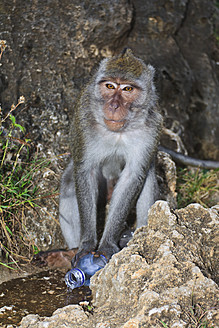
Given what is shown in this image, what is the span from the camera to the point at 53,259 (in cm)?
376

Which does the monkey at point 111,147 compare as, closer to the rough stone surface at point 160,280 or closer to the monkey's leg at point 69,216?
the monkey's leg at point 69,216

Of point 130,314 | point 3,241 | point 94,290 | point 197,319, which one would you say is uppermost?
point 197,319

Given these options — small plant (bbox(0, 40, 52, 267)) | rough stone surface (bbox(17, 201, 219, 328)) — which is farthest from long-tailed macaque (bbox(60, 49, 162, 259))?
rough stone surface (bbox(17, 201, 219, 328))

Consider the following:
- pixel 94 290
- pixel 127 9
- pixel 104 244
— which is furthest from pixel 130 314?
pixel 127 9

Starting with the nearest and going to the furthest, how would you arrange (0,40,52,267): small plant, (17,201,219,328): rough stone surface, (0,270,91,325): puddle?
(17,201,219,328): rough stone surface < (0,270,91,325): puddle < (0,40,52,267): small plant

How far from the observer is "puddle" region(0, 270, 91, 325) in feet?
9.48

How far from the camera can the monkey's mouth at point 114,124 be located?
3389 mm

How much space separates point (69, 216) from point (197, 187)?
1.99 meters

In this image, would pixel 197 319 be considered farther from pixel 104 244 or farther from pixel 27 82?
pixel 27 82

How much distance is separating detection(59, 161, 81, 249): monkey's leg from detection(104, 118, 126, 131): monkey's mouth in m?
0.91

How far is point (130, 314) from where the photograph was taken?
2424 millimetres

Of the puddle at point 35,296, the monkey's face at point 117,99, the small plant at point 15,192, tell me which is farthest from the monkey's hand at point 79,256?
the monkey's face at point 117,99

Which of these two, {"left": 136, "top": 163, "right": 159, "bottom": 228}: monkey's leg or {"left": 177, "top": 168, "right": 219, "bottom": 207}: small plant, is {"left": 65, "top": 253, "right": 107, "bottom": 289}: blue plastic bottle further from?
{"left": 177, "top": 168, "right": 219, "bottom": 207}: small plant

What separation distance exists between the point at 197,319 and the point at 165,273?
0.31 m
